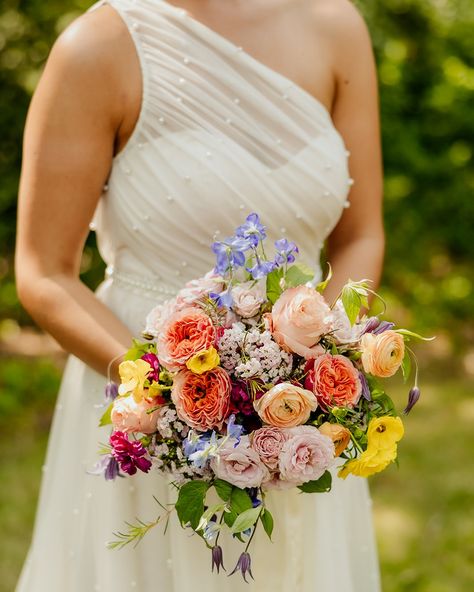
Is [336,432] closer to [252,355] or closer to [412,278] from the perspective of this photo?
[252,355]

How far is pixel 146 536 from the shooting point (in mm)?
2271

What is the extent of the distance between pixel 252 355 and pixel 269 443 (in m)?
0.16

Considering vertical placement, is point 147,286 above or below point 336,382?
below

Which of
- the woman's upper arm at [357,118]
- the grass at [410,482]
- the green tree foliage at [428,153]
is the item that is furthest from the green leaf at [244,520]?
the green tree foliage at [428,153]

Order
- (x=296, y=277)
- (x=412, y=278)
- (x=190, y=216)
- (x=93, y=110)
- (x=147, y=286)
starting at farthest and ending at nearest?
(x=412, y=278) < (x=147, y=286) < (x=190, y=216) < (x=93, y=110) < (x=296, y=277)

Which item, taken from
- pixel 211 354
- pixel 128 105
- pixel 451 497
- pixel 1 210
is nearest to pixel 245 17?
pixel 128 105

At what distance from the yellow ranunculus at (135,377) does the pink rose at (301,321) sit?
251 millimetres

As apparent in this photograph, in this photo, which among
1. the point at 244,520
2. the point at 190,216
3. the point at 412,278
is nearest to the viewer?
the point at 244,520

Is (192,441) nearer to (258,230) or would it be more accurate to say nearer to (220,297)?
(220,297)

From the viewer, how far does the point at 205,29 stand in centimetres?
225

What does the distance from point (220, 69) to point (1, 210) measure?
3.85 m

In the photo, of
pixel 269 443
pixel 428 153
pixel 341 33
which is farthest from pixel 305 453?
pixel 428 153

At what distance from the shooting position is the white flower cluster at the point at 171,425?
1760 millimetres

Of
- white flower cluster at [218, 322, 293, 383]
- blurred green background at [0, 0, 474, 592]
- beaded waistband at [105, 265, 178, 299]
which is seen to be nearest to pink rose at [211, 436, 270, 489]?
white flower cluster at [218, 322, 293, 383]
